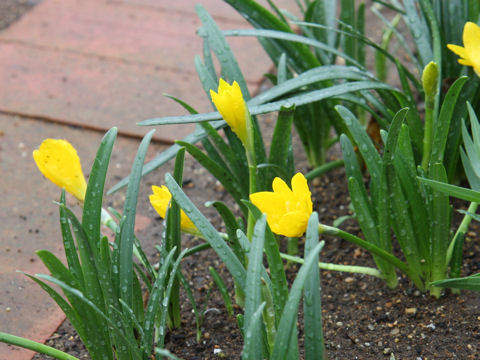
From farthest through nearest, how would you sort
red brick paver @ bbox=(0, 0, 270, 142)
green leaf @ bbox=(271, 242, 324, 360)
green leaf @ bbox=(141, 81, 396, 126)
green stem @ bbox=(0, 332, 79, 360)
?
red brick paver @ bbox=(0, 0, 270, 142)
green leaf @ bbox=(141, 81, 396, 126)
green stem @ bbox=(0, 332, 79, 360)
green leaf @ bbox=(271, 242, 324, 360)

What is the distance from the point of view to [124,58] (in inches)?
102

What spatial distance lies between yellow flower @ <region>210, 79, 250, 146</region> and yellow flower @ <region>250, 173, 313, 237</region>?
12 centimetres

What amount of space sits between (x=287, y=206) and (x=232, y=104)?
0.62 feet

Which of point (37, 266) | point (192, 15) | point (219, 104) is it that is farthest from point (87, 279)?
point (192, 15)

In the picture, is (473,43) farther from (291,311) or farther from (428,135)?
(291,311)

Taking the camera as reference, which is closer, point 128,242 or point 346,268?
point 128,242

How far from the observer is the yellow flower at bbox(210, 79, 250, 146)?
1131mm

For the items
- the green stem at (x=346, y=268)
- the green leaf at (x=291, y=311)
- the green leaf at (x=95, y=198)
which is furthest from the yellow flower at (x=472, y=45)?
the green leaf at (x=95, y=198)

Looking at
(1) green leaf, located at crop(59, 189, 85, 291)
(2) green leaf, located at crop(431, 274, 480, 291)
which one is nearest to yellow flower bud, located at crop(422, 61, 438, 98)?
(2) green leaf, located at crop(431, 274, 480, 291)

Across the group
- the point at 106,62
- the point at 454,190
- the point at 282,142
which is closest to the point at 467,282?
the point at 454,190

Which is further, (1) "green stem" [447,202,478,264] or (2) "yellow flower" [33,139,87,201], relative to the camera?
(1) "green stem" [447,202,478,264]

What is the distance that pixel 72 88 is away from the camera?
2395mm

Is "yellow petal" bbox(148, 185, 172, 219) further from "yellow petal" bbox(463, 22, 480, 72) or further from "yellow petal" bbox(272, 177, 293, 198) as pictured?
"yellow petal" bbox(463, 22, 480, 72)

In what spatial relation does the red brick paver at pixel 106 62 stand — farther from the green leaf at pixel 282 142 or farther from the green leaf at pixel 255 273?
the green leaf at pixel 255 273
